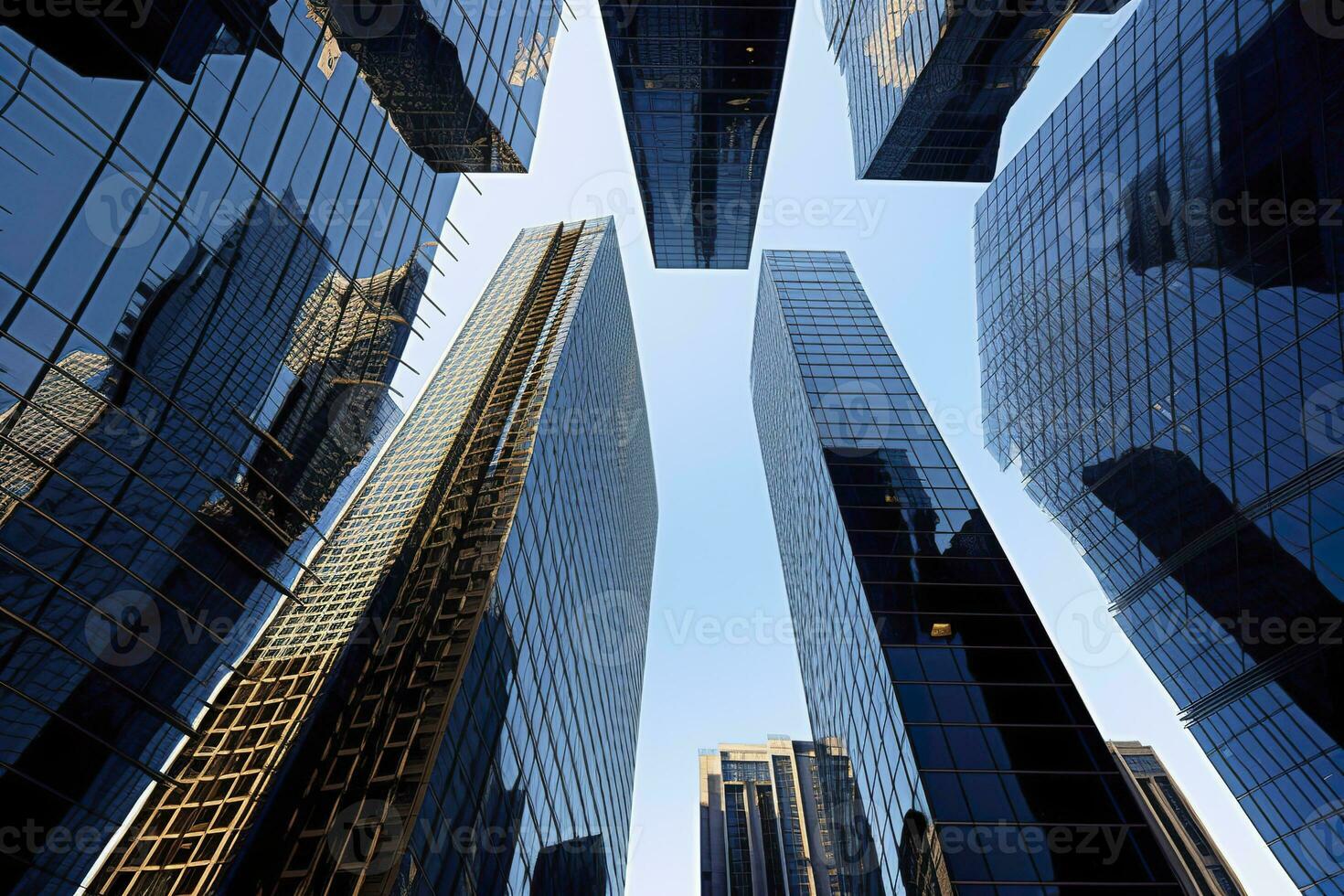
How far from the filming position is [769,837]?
105188mm

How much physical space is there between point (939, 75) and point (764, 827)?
101m

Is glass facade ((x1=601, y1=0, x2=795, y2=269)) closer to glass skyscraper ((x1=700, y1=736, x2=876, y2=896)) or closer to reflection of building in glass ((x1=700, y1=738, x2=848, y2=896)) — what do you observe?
glass skyscraper ((x1=700, y1=736, x2=876, y2=896))

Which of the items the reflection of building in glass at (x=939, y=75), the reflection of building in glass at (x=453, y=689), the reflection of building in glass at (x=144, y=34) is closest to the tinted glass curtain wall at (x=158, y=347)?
the reflection of building in glass at (x=144, y=34)

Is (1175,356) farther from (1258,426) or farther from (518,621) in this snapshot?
(518,621)

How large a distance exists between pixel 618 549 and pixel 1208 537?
4659 cm

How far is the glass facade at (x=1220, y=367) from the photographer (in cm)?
2688

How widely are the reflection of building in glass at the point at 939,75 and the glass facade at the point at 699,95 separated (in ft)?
33.9

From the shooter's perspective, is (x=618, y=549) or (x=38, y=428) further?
(x=618, y=549)

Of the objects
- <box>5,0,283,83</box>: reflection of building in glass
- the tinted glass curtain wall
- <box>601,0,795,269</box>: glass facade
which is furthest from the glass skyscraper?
<box>5,0,283,83</box>: reflection of building in glass

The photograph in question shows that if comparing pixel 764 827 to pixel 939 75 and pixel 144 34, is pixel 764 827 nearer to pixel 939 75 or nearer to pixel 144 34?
pixel 939 75

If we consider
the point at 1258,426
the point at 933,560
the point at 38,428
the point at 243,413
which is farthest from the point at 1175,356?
the point at 38,428

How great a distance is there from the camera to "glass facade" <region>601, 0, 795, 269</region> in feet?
144

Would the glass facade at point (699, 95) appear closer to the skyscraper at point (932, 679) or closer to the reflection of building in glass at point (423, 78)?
the reflection of building in glass at point (423, 78)

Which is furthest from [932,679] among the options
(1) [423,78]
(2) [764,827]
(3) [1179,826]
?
(2) [764,827]
